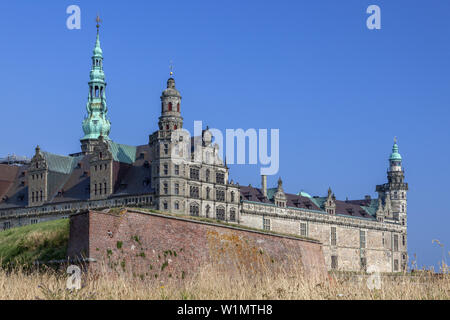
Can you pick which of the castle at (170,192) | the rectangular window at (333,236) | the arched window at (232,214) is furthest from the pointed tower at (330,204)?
the arched window at (232,214)

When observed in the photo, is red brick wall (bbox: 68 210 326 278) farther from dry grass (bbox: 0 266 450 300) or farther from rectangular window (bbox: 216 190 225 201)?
rectangular window (bbox: 216 190 225 201)

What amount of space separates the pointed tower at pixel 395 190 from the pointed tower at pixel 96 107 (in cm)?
4179

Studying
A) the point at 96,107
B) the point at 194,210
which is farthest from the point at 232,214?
the point at 96,107

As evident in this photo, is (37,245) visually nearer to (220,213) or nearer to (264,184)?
(220,213)

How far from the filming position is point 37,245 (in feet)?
112

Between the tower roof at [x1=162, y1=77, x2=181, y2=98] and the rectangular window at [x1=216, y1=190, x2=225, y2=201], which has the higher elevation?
the tower roof at [x1=162, y1=77, x2=181, y2=98]

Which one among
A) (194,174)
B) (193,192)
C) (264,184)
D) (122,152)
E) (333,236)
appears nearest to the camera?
(193,192)

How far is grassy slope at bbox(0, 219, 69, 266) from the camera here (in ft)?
108

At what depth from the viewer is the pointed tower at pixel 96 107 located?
10019 cm

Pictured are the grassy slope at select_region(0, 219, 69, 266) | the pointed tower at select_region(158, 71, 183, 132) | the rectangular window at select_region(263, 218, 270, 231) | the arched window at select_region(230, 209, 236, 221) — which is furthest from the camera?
the rectangular window at select_region(263, 218, 270, 231)

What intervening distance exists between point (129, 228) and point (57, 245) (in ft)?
10.8

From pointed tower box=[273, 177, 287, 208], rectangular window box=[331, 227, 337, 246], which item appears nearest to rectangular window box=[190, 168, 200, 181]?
pointed tower box=[273, 177, 287, 208]

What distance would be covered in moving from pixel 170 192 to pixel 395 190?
170 ft
